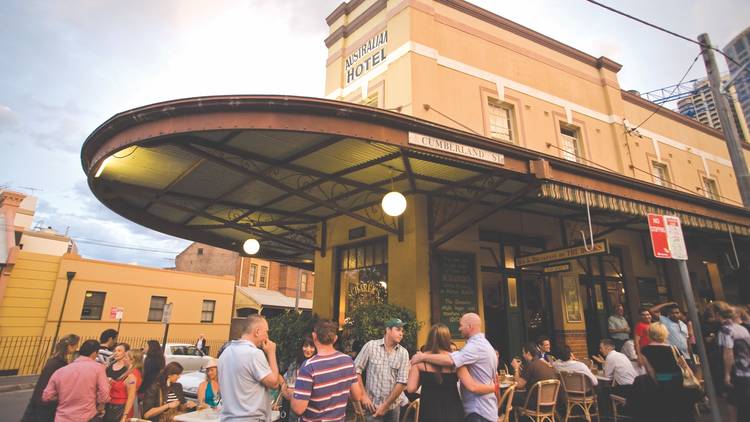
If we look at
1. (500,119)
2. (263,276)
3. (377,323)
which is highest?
(500,119)

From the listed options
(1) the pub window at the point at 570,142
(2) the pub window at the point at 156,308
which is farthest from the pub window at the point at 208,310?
(1) the pub window at the point at 570,142

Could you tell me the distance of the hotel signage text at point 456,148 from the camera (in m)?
6.09

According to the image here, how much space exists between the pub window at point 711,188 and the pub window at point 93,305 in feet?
98.5

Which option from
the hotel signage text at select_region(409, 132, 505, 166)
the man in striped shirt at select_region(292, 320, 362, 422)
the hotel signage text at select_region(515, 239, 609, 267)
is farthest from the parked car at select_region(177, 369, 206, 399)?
the hotel signage text at select_region(515, 239, 609, 267)

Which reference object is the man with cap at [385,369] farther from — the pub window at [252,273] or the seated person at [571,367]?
the pub window at [252,273]

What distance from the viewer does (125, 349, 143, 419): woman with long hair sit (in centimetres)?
538

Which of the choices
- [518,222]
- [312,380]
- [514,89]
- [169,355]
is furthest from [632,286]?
[169,355]

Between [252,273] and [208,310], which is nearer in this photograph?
[208,310]

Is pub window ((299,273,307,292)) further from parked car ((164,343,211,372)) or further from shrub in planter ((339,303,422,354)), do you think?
shrub in planter ((339,303,422,354))

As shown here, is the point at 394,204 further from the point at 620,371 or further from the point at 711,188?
the point at 711,188

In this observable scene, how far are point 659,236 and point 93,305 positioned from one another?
25.1 meters

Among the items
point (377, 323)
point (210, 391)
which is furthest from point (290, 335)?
point (210, 391)

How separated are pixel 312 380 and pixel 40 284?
74.7 feet

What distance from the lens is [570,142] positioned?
13.3 metres
